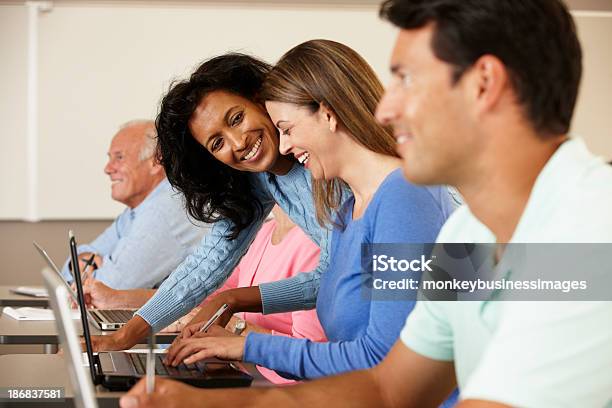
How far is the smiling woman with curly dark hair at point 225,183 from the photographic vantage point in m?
2.45

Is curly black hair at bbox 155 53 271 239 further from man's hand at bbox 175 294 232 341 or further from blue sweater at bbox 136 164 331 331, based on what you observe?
man's hand at bbox 175 294 232 341

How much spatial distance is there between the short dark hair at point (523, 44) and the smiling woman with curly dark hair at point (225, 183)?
1233 millimetres

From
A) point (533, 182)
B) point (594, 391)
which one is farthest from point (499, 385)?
point (533, 182)

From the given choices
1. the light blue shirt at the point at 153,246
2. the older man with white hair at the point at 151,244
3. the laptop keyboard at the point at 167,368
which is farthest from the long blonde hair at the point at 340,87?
the light blue shirt at the point at 153,246

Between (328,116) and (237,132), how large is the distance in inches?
18.7

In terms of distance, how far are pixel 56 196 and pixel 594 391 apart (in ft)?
14.0

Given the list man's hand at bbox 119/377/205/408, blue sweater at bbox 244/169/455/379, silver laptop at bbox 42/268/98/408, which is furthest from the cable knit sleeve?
silver laptop at bbox 42/268/98/408

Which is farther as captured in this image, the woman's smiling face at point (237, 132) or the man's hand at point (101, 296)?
the man's hand at point (101, 296)

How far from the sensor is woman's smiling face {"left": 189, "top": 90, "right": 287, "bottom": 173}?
7.99 feet

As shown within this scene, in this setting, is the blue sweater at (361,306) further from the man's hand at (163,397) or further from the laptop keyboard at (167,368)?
the man's hand at (163,397)

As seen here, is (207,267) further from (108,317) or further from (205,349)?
(205,349)

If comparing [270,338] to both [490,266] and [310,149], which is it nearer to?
[310,149]

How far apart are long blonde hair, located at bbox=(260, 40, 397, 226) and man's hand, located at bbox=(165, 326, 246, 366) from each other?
0.49m

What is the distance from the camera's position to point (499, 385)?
3.61ft
